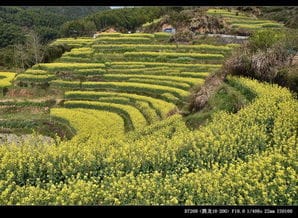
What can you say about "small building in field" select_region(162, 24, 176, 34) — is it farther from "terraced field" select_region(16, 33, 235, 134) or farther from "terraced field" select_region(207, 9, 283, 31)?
"terraced field" select_region(207, 9, 283, 31)

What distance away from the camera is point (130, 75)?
3125cm

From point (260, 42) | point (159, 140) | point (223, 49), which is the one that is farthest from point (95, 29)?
point (159, 140)

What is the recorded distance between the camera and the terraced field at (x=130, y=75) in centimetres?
2494

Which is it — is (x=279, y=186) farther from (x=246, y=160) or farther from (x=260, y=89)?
(x=260, y=89)

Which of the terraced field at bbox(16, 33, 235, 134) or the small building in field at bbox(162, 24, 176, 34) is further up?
the small building in field at bbox(162, 24, 176, 34)

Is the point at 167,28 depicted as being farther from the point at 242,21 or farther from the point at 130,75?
the point at 130,75

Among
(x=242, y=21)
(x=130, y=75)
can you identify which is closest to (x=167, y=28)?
(x=242, y=21)

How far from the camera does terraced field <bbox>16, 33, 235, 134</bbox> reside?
24938mm

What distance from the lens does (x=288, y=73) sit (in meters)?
14.4

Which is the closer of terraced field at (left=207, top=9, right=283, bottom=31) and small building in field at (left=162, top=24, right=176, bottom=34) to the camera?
terraced field at (left=207, top=9, right=283, bottom=31)

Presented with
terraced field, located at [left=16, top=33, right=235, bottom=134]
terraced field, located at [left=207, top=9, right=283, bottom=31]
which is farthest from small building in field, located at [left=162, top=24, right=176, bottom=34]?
terraced field, located at [left=207, top=9, right=283, bottom=31]

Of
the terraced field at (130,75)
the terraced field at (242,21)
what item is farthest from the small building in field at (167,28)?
the terraced field at (242,21)

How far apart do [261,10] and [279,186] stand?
59.9 meters

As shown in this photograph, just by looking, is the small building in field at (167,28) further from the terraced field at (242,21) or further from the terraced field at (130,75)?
the terraced field at (242,21)
